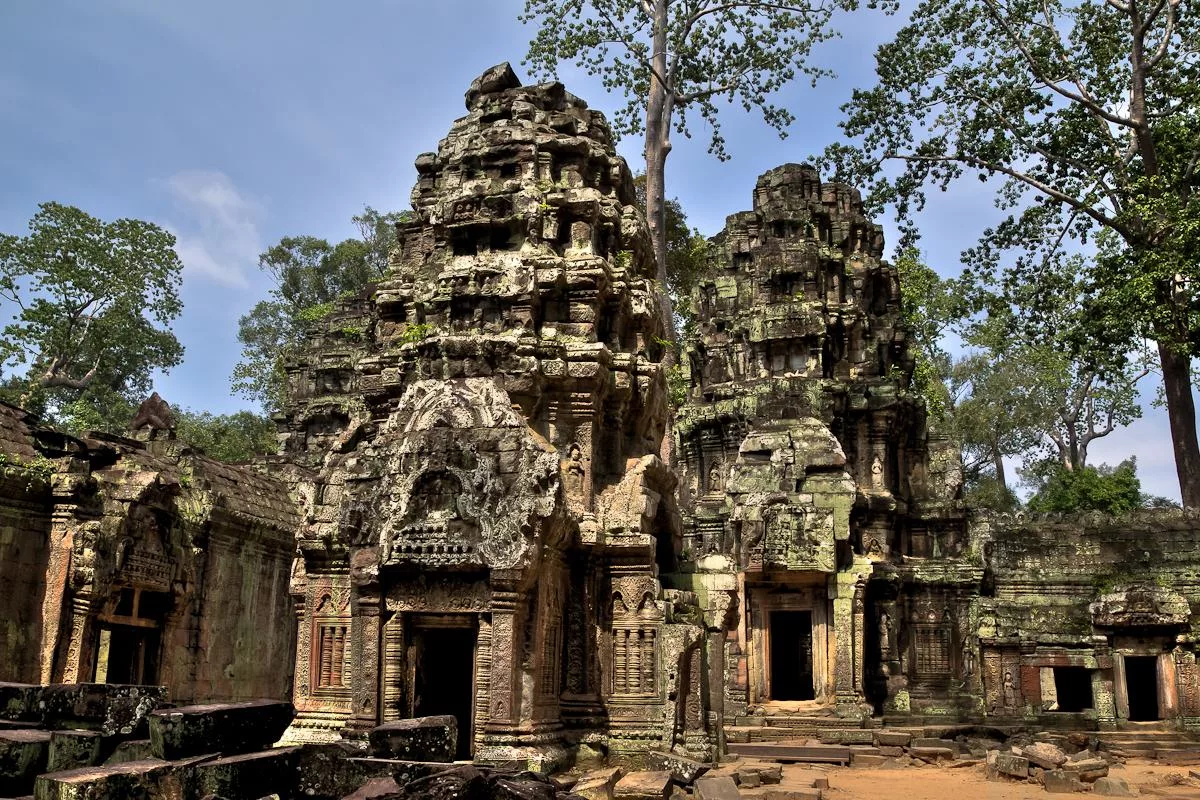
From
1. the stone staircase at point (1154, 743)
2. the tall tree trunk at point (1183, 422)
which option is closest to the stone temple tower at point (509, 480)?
the stone staircase at point (1154, 743)

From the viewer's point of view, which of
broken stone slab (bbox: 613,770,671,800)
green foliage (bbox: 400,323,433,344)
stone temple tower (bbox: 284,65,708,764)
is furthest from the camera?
green foliage (bbox: 400,323,433,344)

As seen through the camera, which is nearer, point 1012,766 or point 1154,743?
point 1012,766

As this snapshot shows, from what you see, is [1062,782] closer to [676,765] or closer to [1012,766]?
[1012,766]

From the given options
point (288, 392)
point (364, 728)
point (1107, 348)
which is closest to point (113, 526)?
point (364, 728)

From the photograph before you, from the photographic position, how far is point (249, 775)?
22.1 feet

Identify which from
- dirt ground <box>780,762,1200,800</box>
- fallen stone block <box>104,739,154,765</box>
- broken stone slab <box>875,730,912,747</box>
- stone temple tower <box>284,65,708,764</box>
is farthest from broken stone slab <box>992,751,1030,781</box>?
fallen stone block <box>104,739,154,765</box>

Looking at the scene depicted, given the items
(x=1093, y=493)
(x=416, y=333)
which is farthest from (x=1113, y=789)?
(x=1093, y=493)

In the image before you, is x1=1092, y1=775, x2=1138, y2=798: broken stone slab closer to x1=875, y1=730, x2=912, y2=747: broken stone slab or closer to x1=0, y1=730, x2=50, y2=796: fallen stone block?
x1=875, y1=730, x2=912, y2=747: broken stone slab

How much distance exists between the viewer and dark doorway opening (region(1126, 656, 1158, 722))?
63.1 feet

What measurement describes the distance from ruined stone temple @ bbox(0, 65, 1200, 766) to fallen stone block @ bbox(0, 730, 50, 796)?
10.5 ft

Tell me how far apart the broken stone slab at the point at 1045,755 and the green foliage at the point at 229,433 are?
2383 centimetres

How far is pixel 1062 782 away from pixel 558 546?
24.0ft

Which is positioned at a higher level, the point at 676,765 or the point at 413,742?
the point at 413,742

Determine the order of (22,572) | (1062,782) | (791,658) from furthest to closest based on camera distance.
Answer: (791,658)
(1062,782)
(22,572)
